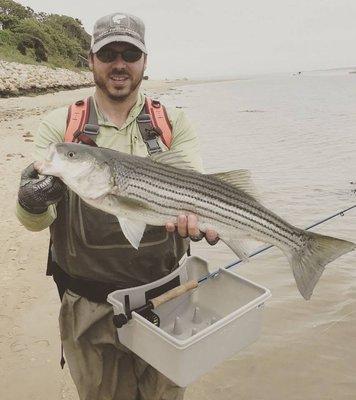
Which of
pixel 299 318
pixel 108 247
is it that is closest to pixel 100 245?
pixel 108 247

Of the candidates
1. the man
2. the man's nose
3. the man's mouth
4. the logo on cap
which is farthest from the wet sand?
the logo on cap

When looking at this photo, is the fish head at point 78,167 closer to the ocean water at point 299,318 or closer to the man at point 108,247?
the man at point 108,247

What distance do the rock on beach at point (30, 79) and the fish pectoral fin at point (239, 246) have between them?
3437 centimetres

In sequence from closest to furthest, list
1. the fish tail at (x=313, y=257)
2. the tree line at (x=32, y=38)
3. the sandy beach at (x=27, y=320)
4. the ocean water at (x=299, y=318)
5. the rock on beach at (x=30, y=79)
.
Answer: the fish tail at (x=313, y=257), the sandy beach at (x=27, y=320), the ocean water at (x=299, y=318), the rock on beach at (x=30, y=79), the tree line at (x=32, y=38)

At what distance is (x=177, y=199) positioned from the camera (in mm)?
3297

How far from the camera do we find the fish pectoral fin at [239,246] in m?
3.45

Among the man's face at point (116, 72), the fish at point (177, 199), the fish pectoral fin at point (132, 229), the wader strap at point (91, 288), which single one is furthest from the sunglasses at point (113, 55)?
the wader strap at point (91, 288)

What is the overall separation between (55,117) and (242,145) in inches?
689

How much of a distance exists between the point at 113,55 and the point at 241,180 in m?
1.40

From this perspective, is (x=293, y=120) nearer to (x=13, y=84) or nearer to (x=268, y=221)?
(x=13, y=84)

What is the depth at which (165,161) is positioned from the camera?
10.9ft

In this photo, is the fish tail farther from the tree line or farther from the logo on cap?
the tree line

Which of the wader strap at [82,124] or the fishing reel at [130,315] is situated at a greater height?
the wader strap at [82,124]

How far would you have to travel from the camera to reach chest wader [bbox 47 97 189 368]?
3.38m
